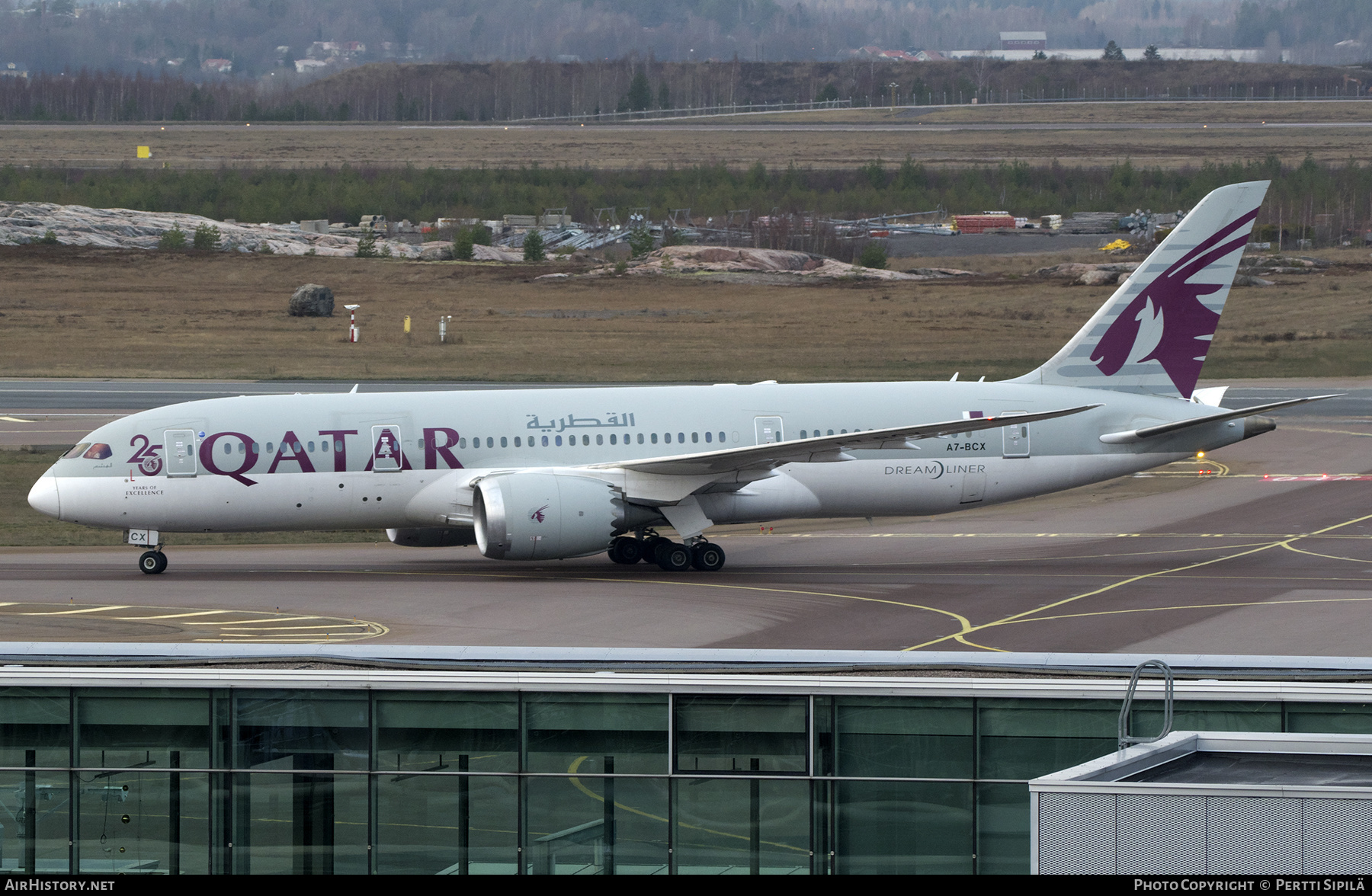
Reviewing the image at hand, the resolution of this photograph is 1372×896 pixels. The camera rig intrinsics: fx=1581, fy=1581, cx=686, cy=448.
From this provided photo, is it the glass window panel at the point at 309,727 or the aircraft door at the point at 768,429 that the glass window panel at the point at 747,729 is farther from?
the aircraft door at the point at 768,429

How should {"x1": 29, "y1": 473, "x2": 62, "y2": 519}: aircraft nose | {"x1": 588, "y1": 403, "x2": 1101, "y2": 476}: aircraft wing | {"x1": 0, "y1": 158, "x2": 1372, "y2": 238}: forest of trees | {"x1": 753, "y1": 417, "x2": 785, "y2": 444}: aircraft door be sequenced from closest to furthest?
1. {"x1": 588, "y1": 403, "x2": 1101, "y2": 476}: aircraft wing
2. {"x1": 29, "y1": 473, "x2": 62, "y2": 519}: aircraft nose
3. {"x1": 753, "y1": 417, "x2": 785, "y2": 444}: aircraft door
4. {"x1": 0, "y1": 158, "x2": 1372, "y2": 238}: forest of trees

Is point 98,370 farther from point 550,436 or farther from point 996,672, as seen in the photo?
point 996,672

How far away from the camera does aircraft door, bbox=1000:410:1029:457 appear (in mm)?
40969

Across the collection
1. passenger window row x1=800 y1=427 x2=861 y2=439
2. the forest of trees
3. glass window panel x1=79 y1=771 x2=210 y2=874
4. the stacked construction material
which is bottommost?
glass window panel x1=79 y1=771 x2=210 y2=874

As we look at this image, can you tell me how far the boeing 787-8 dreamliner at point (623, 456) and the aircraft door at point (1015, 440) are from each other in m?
0.04

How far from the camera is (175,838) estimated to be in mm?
16297

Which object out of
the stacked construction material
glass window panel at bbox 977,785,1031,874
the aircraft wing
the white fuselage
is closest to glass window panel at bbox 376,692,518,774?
glass window panel at bbox 977,785,1031,874

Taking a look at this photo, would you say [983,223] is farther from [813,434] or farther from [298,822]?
[298,822]

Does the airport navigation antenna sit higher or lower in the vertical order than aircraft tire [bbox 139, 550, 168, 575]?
higher

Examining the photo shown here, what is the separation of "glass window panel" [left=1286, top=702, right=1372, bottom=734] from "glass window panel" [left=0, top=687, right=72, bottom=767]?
12.7 m

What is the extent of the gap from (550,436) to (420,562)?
5.36 m

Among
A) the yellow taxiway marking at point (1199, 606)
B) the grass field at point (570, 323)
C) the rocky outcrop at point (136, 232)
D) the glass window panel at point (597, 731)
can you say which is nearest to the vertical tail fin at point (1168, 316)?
the yellow taxiway marking at point (1199, 606)

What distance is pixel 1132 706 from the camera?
1603cm

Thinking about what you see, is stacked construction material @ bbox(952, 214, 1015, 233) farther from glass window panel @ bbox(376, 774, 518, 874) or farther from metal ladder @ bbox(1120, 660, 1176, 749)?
glass window panel @ bbox(376, 774, 518, 874)
